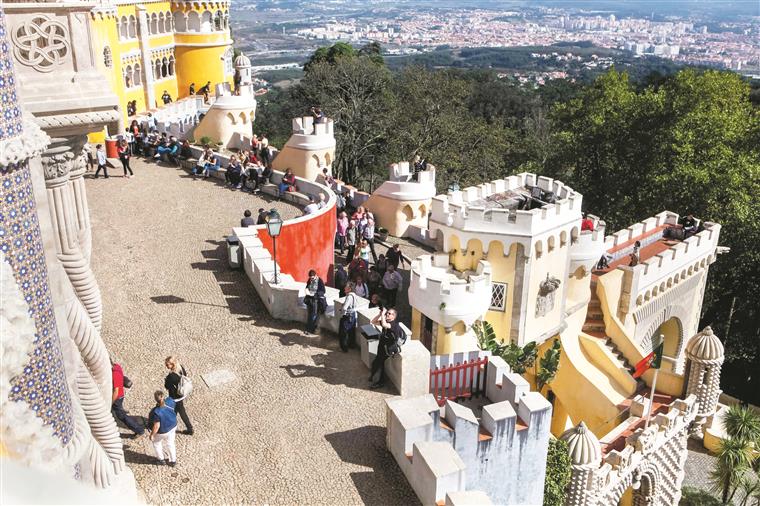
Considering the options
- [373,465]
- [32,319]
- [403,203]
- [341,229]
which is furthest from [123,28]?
[32,319]

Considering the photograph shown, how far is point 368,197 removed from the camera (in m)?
23.3

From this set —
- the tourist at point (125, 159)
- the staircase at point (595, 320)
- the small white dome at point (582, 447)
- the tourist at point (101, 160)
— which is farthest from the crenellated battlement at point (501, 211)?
the tourist at point (101, 160)

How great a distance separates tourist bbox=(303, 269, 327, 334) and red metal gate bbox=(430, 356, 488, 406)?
2631mm

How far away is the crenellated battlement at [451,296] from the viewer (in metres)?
16.7

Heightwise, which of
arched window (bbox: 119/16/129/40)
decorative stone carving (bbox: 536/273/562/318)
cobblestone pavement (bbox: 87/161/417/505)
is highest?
arched window (bbox: 119/16/129/40)

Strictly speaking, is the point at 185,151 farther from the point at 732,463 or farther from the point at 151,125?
the point at 732,463

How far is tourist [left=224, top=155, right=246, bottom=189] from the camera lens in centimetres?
2155

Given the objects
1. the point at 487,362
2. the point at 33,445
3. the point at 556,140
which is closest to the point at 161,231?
the point at 487,362

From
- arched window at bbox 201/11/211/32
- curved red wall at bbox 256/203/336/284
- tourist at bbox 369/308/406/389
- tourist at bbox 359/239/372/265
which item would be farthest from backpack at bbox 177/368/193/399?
arched window at bbox 201/11/211/32

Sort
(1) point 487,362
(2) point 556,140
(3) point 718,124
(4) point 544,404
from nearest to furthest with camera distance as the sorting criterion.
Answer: (4) point 544,404
(1) point 487,362
(3) point 718,124
(2) point 556,140

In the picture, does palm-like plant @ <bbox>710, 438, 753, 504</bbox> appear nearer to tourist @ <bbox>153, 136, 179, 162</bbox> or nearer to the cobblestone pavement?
the cobblestone pavement

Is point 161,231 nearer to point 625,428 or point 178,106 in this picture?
point 625,428

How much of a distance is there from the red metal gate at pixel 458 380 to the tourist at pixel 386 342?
2.76 feet

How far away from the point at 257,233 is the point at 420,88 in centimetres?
2361
